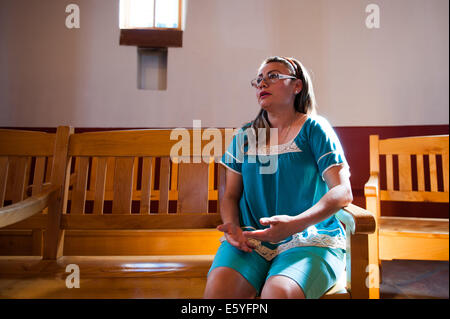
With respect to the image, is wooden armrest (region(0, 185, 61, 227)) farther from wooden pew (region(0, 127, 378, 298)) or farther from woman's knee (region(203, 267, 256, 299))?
woman's knee (region(203, 267, 256, 299))

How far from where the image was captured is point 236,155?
1072 mm

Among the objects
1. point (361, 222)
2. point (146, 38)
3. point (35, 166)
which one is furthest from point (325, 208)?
point (146, 38)

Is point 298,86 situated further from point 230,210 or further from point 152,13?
point 152,13

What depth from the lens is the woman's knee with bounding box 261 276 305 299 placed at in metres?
0.73

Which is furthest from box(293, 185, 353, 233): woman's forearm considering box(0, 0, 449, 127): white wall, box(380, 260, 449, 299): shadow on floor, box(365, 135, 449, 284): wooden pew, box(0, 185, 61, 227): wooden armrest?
box(0, 0, 449, 127): white wall

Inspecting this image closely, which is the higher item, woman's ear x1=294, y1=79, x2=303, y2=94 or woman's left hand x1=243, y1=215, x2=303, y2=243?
woman's ear x1=294, y1=79, x2=303, y2=94

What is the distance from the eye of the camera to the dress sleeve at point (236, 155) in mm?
1064

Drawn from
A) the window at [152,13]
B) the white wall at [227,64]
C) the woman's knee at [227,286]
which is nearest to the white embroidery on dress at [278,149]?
the woman's knee at [227,286]

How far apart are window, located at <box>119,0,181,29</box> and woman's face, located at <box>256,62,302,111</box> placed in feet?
6.44

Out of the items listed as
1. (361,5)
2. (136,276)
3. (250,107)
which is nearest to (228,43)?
(250,107)

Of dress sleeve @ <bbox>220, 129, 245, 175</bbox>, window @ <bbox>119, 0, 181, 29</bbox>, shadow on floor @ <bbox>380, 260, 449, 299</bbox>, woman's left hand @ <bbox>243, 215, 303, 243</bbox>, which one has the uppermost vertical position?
window @ <bbox>119, 0, 181, 29</bbox>

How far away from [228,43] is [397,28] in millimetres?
1485

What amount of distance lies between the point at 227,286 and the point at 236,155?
0.45m

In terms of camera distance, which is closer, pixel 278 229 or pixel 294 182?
pixel 278 229
